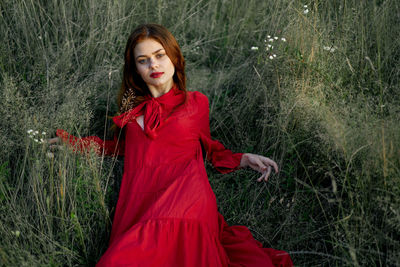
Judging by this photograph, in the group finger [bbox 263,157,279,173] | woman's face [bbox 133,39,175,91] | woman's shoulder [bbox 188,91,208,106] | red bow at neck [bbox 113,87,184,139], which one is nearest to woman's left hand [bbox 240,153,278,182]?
finger [bbox 263,157,279,173]

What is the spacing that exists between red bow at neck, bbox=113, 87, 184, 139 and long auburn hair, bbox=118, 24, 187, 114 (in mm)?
59

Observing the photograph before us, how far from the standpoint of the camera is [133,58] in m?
2.38

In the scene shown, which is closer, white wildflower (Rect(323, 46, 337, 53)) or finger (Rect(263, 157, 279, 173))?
finger (Rect(263, 157, 279, 173))

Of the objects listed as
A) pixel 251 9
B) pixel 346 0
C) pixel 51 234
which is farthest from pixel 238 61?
pixel 51 234

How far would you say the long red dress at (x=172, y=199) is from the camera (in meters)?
1.79

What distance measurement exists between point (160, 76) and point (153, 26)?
12.2 inches

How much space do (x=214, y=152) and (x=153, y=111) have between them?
467 millimetres

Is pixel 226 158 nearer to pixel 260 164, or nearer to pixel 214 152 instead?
pixel 214 152

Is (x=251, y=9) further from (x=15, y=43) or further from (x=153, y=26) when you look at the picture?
(x=15, y=43)

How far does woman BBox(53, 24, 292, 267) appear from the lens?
5.91 feet

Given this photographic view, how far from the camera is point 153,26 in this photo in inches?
91.2

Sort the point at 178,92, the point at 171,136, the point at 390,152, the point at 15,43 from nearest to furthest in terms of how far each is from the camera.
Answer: the point at 390,152 → the point at 171,136 → the point at 178,92 → the point at 15,43

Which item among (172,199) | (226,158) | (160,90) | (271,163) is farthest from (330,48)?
(172,199)

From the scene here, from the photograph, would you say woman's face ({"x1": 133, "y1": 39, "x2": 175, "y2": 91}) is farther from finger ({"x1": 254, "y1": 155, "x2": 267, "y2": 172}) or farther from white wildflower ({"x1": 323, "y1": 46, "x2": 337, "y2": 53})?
white wildflower ({"x1": 323, "y1": 46, "x2": 337, "y2": 53})
